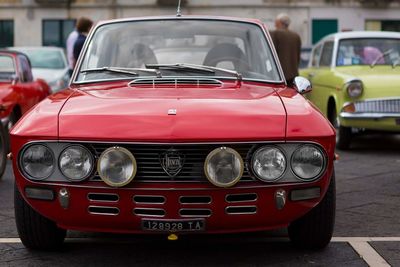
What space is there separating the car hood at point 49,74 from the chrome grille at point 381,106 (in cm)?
695

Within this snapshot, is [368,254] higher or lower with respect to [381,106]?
lower

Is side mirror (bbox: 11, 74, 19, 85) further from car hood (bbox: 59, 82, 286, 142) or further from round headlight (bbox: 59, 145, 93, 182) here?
round headlight (bbox: 59, 145, 93, 182)

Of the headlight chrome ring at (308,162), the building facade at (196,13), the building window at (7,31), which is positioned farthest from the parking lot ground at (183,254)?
the building window at (7,31)

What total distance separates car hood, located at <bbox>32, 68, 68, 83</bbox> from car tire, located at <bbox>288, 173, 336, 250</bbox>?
10128 mm

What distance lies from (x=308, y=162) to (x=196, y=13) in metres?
27.6

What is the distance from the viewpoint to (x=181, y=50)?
4.94 metres

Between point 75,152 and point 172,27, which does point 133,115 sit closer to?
point 75,152

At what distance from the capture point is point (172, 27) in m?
5.09

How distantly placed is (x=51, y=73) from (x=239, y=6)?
18030mm

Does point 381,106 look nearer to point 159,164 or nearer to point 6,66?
point 6,66

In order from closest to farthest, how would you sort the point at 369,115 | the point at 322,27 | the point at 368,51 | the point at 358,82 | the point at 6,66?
the point at 369,115 → the point at 358,82 → the point at 6,66 → the point at 368,51 → the point at 322,27

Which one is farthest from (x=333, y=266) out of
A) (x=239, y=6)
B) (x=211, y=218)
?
(x=239, y=6)


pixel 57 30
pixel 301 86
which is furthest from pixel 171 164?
pixel 57 30

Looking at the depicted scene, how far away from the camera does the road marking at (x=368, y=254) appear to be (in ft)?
13.1
